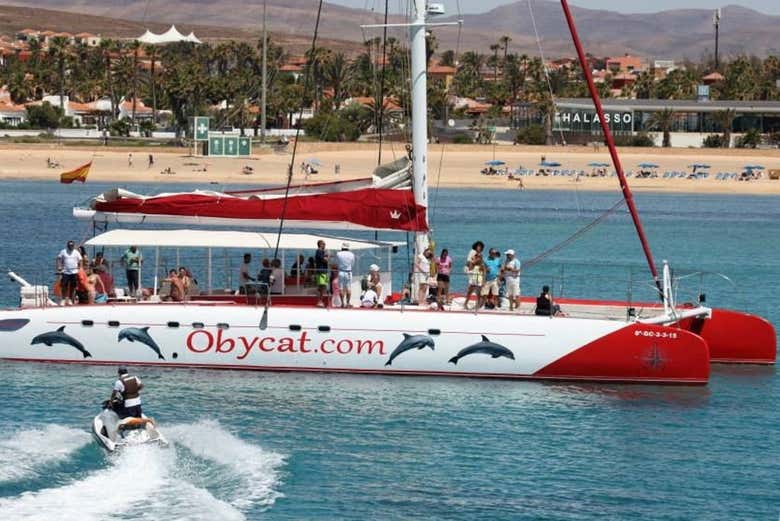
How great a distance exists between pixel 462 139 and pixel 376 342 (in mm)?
115524

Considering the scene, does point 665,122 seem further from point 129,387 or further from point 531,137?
point 129,387

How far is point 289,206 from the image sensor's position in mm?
33062

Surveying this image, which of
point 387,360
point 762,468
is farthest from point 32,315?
point 762,468

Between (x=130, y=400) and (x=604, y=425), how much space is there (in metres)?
9.50

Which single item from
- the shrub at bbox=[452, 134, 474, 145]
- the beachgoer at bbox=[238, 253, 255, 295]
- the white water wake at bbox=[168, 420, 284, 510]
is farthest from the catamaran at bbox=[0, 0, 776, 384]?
the shrub at bbox=[452, 134, 474, 145]

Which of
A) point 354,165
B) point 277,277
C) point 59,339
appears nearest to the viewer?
point 59,339

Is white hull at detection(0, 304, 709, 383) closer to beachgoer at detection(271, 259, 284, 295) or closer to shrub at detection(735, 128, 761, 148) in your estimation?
beachgoer at detection(271, 259, 284, 295)

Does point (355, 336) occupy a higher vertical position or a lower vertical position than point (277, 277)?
lower

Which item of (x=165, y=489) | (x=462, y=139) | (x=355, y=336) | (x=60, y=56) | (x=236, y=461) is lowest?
(x=165, y=489)

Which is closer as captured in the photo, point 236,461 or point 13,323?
point 236,461

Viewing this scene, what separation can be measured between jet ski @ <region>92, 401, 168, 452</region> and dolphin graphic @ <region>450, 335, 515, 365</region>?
8014 millimetres

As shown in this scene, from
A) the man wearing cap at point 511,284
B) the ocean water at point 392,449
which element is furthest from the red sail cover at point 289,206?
the man wearing cap at point 511,284

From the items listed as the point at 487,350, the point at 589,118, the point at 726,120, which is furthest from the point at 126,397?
the point at 726,120

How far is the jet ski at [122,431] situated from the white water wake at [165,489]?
186mm
